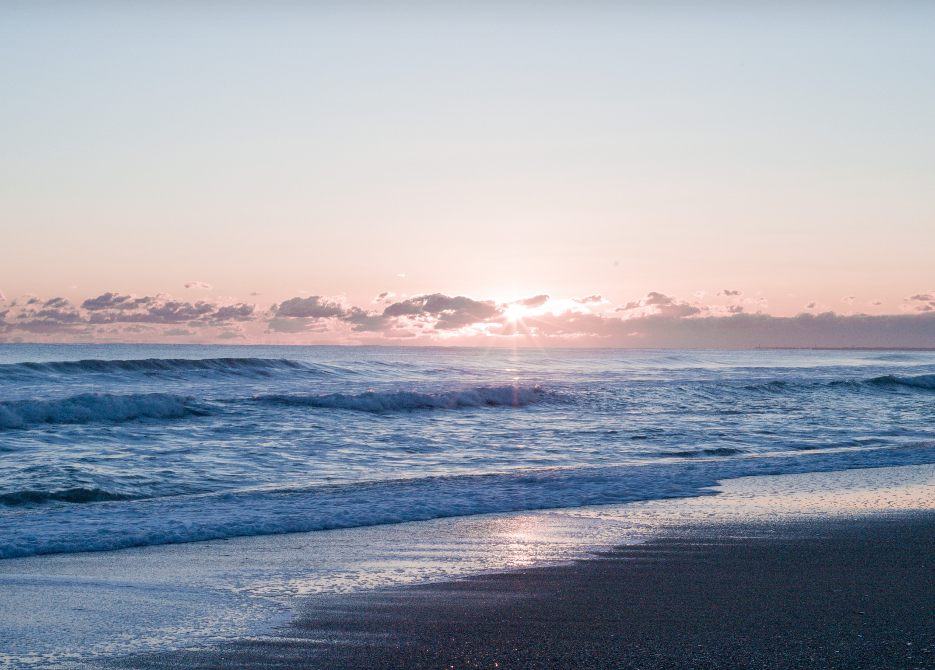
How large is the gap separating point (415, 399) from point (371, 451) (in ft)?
33.6

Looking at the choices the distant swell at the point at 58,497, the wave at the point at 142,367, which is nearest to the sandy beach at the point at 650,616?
the distant swell at the point at 58,497

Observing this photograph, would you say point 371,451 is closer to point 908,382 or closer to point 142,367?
point 142,367

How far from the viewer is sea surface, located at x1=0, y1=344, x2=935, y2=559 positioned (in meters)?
7.84

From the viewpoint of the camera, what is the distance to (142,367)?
3284 centimetres

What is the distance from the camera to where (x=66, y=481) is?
9.39 meters

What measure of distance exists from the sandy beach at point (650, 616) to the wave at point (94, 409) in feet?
48.9

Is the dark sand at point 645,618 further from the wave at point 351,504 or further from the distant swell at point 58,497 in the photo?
the distant swell at point 58,497

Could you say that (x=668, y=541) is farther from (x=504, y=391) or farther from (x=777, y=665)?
(x=504, y=391)

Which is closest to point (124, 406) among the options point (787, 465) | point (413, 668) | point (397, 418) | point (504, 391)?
point (397, 418)

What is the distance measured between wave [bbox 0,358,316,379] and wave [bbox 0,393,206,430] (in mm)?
11777

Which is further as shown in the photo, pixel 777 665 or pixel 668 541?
pixel 668 541

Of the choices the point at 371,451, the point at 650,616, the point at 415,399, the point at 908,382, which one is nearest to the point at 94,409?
the point at 415,399

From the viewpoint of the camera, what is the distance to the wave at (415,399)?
860 inches

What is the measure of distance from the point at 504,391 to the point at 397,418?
6.98 meters
